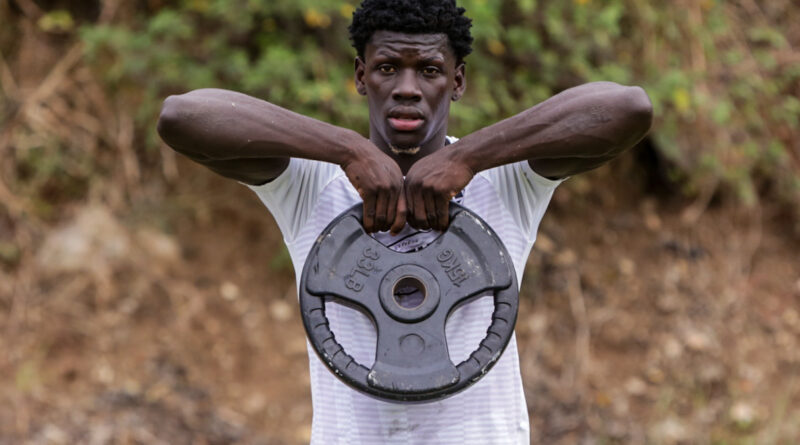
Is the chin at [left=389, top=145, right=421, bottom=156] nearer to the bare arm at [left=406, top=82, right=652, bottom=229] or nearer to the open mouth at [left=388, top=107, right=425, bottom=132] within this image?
the open mouth at [left=388, top=107, right=425, bottom=132]

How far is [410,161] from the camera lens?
2510mm

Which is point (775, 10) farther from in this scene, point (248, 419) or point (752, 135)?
point (248, 419)

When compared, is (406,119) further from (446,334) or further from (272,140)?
(446,334)

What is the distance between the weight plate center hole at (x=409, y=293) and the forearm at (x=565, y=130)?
0.32m

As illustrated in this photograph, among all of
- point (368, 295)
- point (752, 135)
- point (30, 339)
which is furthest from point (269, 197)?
point (752, 135)

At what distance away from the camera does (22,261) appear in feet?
17.1

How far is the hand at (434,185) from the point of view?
222 cm

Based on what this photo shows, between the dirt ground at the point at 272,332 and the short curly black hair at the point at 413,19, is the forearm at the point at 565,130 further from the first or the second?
the dirt ground at the point at 272,332

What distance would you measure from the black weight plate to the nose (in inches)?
12.1

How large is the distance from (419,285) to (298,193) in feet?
1.39

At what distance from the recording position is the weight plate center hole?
2293mm

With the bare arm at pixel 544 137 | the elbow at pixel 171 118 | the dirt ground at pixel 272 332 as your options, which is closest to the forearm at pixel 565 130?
the bare arm at pixel 544 137

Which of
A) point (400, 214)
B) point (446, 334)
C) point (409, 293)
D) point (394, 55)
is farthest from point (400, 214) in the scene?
point (394, 55)

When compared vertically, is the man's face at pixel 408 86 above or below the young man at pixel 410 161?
above
